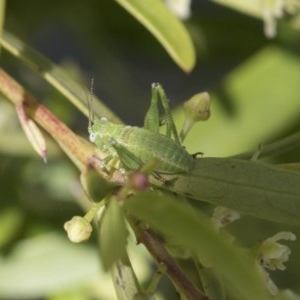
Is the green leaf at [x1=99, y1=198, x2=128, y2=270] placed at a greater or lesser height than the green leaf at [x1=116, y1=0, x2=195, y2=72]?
lesser

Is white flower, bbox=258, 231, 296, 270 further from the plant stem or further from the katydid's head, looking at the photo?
the katydid's head

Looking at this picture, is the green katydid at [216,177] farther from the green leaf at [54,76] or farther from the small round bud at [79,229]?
the green leaf at [54,76]

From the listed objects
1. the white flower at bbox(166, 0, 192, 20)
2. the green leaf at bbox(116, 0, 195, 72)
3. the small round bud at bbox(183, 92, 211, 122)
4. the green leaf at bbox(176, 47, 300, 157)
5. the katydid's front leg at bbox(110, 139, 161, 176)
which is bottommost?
the katydid's front leg at bbox(110, 139, 161, 176)

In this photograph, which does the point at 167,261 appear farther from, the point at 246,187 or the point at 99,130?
the point at 99,130

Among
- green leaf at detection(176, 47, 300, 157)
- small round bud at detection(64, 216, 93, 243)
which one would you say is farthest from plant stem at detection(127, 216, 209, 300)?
green leaf at detection(176, 47, 300, 157)

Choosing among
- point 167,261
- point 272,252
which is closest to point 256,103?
point 272,252

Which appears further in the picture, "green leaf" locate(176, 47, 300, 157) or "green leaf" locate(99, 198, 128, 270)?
"green leaf" locate(176, 47, 300, 157)

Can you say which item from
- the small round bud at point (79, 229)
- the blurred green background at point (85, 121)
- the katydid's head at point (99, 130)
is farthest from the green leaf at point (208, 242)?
the blurred green background at point (85, 121)
